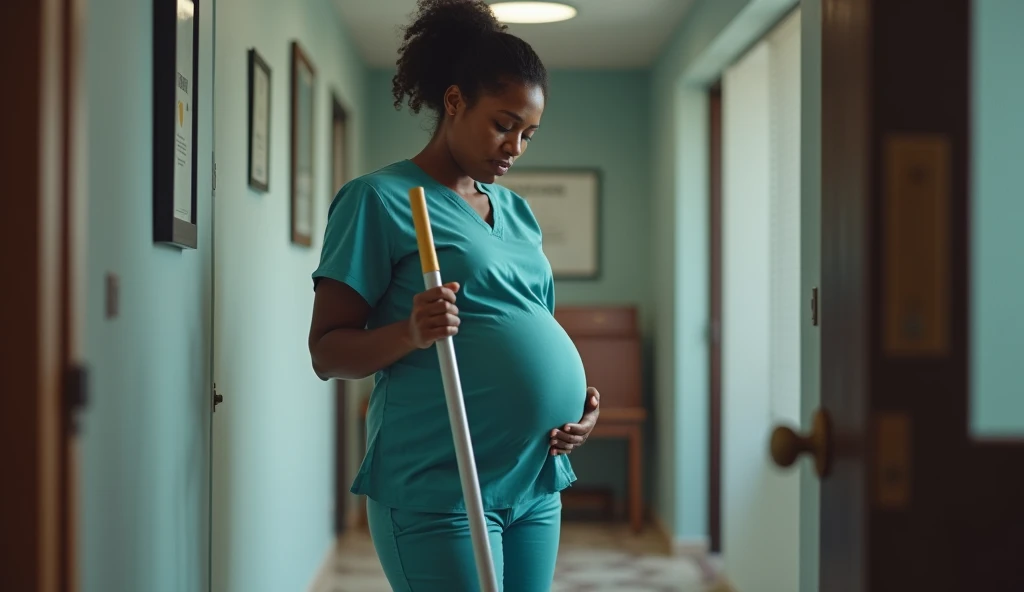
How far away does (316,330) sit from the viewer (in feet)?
5.03

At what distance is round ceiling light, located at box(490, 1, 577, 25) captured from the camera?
3.86 m

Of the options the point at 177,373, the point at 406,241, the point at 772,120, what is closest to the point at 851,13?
the point at 406,241

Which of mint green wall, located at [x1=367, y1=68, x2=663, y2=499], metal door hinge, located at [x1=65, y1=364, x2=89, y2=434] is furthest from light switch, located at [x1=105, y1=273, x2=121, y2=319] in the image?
mint green wall, located at [x1=367, y1=68, x2=663, y2=499]

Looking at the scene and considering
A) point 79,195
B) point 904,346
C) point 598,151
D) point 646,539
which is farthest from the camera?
point 598,151

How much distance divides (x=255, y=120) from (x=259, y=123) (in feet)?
0.22

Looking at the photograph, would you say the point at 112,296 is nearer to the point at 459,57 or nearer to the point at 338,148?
the point at 459,57

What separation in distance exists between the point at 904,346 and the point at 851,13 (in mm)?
281

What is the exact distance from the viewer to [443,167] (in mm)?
1664

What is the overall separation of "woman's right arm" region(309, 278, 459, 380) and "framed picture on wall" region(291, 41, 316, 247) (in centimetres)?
168

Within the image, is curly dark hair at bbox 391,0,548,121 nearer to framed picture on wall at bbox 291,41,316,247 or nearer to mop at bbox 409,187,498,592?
mop at bbox 409,187,498,592

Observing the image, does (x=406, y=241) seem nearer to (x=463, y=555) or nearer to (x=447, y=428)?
(x=447, y=428)

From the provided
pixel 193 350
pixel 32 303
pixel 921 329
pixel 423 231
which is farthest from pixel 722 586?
pixel 32 303

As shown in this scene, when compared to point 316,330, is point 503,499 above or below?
below

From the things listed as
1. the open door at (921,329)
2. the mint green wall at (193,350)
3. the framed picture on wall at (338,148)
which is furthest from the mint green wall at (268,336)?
the open door at (921,329)
